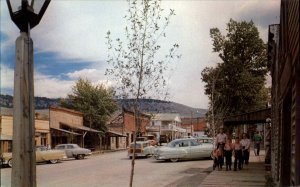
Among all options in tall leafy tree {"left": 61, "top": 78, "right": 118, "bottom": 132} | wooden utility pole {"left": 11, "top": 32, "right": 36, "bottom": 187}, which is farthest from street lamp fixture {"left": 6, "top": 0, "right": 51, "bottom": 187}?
tall leafy tree {"left": 61, "top": 78, "right": 118, "bottom": 132}

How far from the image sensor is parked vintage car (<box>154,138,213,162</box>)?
96.4 ft

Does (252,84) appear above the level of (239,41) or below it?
below

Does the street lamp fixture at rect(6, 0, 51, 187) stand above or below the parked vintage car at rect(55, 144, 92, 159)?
above

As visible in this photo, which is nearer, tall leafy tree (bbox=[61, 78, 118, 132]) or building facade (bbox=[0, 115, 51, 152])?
building facade (bbox=[0, 115, 51, 152])

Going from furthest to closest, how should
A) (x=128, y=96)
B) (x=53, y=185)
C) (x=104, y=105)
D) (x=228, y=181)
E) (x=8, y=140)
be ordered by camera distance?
(x=104, y=105) < (x=8, y=140) < (x=53, y=185) < (x=228, y=181) < (x=128, y=96)

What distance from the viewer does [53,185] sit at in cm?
1705

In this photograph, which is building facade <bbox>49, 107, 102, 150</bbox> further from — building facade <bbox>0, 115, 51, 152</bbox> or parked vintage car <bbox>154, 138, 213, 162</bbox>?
parked vintage car <bbox>154, 138, 213, 162</bbox>

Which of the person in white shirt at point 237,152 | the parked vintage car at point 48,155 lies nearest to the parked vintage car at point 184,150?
the parked vintage car at point 48,155

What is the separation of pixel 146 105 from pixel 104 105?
41.8 meters

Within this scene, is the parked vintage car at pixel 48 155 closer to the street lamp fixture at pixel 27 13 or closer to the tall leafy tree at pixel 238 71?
the tall leafy tree at pixel 238 71

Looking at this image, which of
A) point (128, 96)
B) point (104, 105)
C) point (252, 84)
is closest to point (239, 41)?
point (252, 84)

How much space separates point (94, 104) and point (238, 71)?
18250mm

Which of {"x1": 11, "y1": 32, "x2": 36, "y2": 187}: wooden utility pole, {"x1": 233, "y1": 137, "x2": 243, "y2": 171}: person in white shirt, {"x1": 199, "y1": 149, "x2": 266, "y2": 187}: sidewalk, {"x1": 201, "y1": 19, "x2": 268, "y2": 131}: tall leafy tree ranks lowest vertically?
{"x1": 199, "y1": 149, "x2": 266, "y2": 187}: sidewalk

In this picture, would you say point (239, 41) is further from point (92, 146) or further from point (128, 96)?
point (128, 96)
